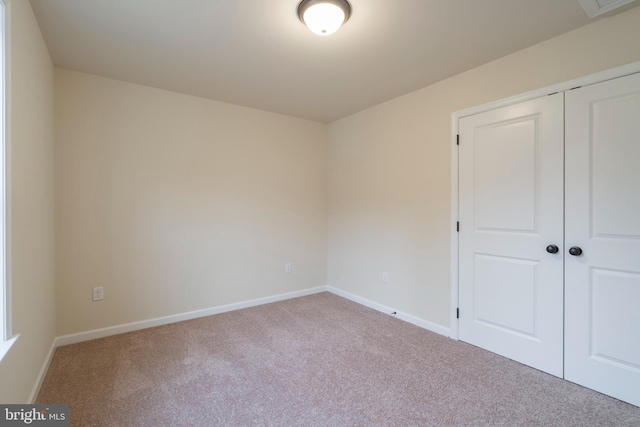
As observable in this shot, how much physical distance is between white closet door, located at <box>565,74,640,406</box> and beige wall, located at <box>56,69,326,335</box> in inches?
116

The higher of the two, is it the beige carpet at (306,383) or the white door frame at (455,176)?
the white door frame at (455,176)

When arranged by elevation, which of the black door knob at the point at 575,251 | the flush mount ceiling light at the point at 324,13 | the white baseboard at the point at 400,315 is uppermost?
the flush mount ceiling light at the point at 324,13

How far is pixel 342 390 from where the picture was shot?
6.53 feet

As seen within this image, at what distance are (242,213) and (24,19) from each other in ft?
7.76

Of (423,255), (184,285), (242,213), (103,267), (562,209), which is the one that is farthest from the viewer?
(242,213)

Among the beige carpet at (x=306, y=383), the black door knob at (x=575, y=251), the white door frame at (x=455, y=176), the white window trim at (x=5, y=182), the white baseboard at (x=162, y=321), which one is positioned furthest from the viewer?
the white baseboard at (x=162, y=321)

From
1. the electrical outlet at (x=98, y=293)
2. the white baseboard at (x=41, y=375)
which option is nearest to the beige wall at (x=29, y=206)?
the white baseboard at (x=41, y=375)

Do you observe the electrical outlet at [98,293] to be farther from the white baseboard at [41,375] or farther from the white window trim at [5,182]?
the white window trim at [5,182]

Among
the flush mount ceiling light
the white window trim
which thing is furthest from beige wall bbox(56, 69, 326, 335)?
the flush mount ceiling light

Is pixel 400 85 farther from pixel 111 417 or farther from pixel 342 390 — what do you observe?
pixel 111 417

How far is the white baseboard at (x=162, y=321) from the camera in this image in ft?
8.84

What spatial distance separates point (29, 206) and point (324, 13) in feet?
7.19

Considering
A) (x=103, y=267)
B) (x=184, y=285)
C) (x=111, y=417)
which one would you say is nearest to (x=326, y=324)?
(x=184, y=285)

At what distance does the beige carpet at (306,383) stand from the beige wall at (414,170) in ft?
2.19
